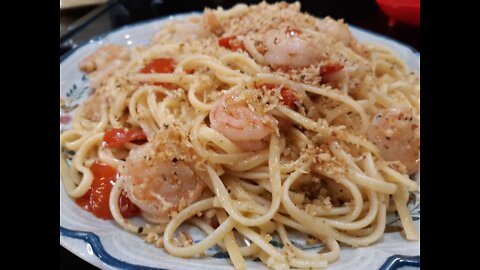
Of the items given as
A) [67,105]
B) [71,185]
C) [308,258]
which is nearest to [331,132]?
[308,258]

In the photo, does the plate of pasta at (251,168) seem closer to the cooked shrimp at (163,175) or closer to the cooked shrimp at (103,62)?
the cooked shrimp at (163,175)

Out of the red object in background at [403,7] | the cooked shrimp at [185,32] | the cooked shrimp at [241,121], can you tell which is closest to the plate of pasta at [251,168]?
the cooked shrimp at [241,121]

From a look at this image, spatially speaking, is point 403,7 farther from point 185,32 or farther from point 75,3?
point 75,3

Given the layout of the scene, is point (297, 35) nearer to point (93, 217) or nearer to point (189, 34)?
point (189, 34)

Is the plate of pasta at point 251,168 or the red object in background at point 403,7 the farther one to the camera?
the red object in background at point 403,7

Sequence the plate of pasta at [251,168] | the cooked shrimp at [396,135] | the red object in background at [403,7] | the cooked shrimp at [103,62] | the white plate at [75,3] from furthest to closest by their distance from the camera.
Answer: the white plate at [75,3] < the cooked shrimp at [103,62] < the red object in background at [403,7] < the cooked shrimp at [396,135] < the plate of pasta at [251,168]

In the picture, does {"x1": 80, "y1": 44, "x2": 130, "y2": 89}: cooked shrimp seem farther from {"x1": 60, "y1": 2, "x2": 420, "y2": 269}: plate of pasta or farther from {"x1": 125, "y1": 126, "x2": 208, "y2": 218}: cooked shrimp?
{"x1": 125, "y1": 126, "x2": 208, "y2": 218}: cooked shrimp

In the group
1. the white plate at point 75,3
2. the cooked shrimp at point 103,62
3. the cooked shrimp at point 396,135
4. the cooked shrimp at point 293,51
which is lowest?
the cooked shrimp at point 396,135
